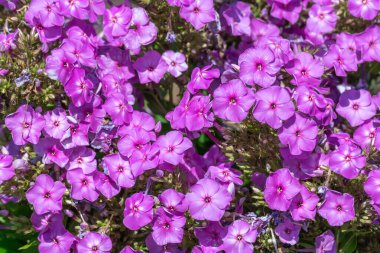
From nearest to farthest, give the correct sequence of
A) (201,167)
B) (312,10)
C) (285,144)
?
(285,144), (201,167), (312,10)

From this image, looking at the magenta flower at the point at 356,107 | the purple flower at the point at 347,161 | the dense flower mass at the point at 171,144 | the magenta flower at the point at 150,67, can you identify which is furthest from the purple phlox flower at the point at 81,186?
the magenta flower at the point at 356,107

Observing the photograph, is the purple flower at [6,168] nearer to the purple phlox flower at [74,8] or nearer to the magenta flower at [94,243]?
the magenta flower at [94,243]

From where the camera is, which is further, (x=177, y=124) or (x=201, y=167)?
(x=201, y=167)

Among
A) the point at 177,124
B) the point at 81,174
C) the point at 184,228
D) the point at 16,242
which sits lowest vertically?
the point at 16,242

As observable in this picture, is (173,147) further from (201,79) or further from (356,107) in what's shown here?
(356,107)

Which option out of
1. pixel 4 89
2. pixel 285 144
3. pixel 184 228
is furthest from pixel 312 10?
pixel 4 89

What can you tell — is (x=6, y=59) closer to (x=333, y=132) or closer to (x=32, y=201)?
(x=32, y=201)

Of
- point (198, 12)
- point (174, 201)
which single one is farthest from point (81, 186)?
point (198, 12)

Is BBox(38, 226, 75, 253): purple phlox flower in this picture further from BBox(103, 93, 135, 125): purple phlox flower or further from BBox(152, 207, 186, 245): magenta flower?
BBox(103, 93, 135, 125): purple phlox flower
